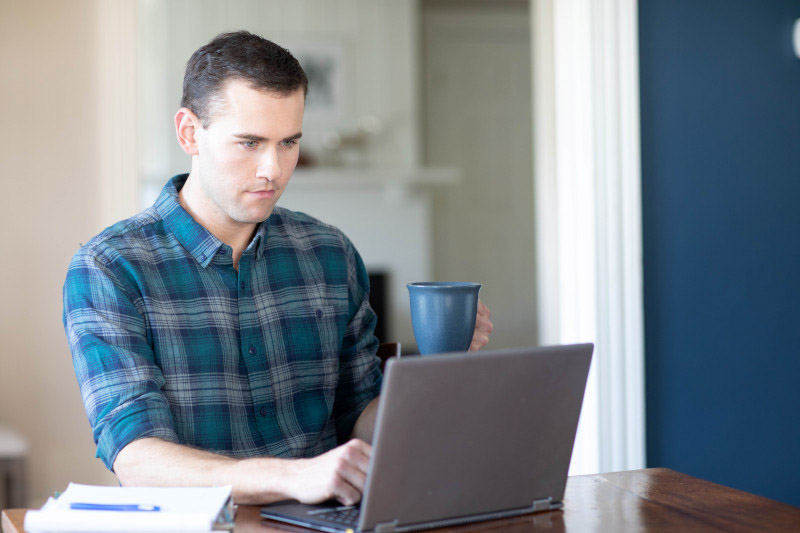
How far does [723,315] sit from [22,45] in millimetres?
2527

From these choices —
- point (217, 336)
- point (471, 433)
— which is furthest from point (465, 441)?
point (217, 336)

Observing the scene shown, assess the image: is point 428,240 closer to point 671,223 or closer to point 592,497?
point 671,223

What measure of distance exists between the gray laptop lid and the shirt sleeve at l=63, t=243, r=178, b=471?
428mm

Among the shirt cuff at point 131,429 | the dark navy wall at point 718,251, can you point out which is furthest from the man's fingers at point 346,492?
the dark navy wall at point 718,251

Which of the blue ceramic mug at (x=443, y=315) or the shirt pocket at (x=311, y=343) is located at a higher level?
the blue ceramic mug at (x=443, y=315)

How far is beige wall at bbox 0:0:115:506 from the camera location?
9.72 feet

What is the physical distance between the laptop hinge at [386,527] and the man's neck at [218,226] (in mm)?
718

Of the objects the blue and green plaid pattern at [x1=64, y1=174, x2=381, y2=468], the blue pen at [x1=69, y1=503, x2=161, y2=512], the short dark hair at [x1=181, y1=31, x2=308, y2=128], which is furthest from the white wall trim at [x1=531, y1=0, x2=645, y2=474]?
the blue pen at [x1=69, y1=503, x2=161, y2=512]

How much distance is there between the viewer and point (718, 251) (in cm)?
260

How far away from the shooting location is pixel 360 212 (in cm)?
543

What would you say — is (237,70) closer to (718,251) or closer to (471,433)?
(471,433)

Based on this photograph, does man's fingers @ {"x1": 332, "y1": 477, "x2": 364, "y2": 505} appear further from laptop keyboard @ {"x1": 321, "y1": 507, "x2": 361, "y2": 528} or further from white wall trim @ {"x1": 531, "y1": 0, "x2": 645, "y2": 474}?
white wall trim @ {"x1": 531, "y1": 0, "x2": 645, "y2": 474}

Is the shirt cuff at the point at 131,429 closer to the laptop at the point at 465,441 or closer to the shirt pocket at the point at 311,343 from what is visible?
the laptop at the point at 465,441

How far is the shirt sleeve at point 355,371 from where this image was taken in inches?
63.9
